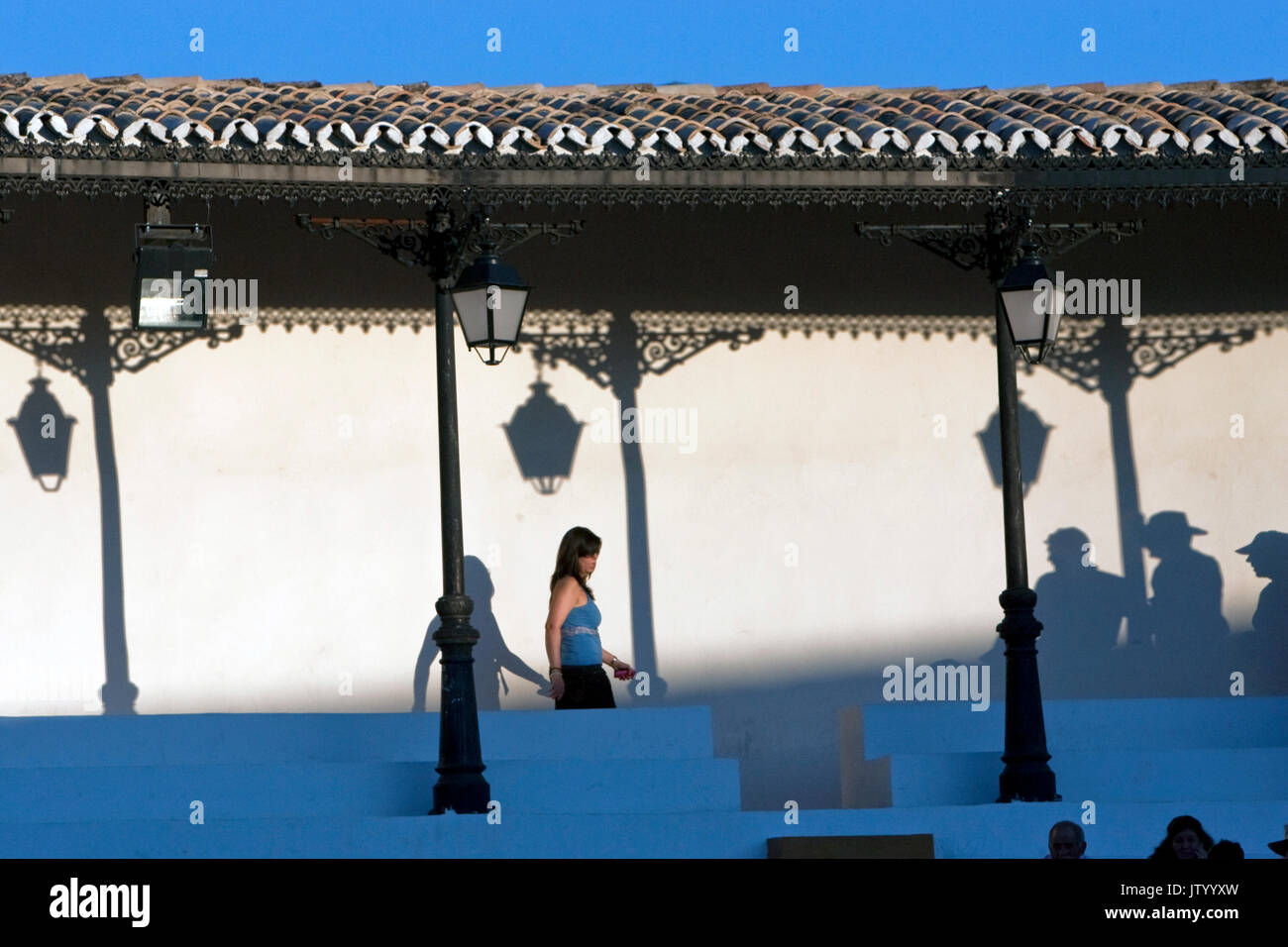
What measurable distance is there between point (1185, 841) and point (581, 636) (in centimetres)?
349

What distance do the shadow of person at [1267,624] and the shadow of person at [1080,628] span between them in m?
0.65

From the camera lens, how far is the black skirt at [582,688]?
33.9 ft

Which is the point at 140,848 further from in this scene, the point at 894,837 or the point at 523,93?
the point at 523,93

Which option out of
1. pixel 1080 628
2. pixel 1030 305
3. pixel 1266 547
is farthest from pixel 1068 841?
pixel 1266 547

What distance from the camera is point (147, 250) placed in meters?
10.3

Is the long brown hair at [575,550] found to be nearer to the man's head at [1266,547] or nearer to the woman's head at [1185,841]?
the woman's head at [1185,841]

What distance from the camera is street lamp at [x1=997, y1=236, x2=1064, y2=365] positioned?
993 cm

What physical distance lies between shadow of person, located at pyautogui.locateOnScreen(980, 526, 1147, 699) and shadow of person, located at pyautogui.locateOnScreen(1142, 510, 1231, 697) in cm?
15

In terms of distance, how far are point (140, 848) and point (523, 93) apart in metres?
5.43

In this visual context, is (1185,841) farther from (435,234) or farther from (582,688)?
(435,234)

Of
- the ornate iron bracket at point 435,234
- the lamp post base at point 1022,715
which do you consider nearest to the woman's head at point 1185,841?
the lamp post base at point 1022,715

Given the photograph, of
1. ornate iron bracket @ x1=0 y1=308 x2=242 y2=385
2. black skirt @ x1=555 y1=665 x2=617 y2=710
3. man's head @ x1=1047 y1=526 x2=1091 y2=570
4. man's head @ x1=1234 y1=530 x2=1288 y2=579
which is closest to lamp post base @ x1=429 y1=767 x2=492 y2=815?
black skirt @ x1=555 y1=665 x2=617 y2=710
